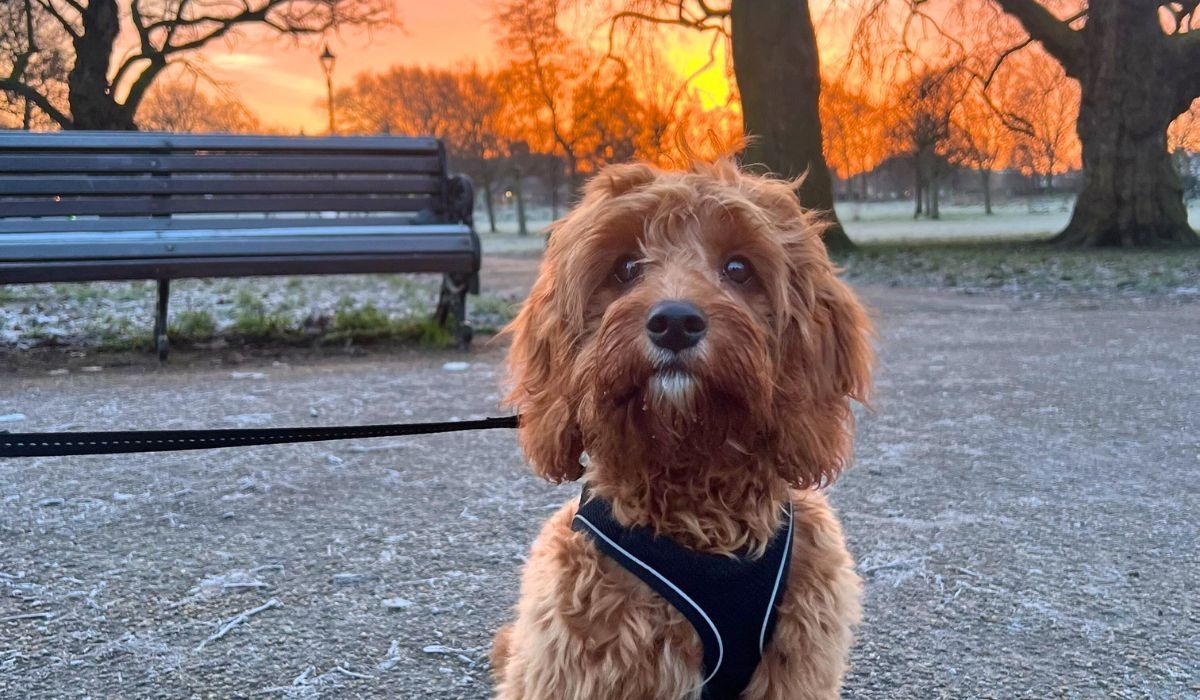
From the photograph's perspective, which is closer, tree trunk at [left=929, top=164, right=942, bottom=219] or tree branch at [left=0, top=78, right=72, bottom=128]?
tree branch at [left=0, top=78, right=72, bottom=128]

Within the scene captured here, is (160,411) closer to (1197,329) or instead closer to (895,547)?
(895,547)

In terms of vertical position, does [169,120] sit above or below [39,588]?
above

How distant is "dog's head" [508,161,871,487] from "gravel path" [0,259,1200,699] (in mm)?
968

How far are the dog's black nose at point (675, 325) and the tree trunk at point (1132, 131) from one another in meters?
19.4

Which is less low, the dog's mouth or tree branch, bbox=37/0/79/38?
tree branch, bbox=37/0/79/38

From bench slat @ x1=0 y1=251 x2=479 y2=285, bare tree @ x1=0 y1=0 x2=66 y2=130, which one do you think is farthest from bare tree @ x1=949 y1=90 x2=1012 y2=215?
bare tree @ x1=0 y1=0 x2=66 y2=130

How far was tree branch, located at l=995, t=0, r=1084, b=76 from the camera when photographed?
792 inches

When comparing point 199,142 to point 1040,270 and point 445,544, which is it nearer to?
point 445,544

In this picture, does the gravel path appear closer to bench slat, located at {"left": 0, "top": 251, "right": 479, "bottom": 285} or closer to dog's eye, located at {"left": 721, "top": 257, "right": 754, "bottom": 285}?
bench slat, located at {"left": 0, "top": 251, "right": 479, "bottom": 285}

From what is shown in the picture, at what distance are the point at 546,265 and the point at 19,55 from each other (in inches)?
1108

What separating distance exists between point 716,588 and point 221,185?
22.6ft

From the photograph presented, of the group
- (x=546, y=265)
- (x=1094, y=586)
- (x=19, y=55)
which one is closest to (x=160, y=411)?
(x=546, y=265)

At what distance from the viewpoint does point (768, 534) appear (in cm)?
203

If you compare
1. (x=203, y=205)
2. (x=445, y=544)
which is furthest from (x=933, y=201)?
(x=445, y=544)
